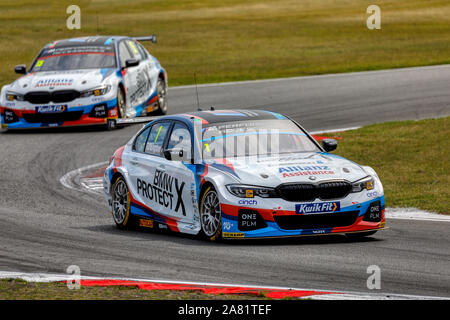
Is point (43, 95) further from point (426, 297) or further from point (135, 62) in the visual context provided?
point (426, 297)

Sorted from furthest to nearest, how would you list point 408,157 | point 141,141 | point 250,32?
point 250,32 < point 408,157 < point 141,141

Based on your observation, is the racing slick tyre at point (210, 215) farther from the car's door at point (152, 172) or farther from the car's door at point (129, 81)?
the car's door at point (129, 81)

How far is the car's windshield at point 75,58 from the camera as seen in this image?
67.2 feet

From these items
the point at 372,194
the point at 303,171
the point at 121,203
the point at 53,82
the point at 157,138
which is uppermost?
the point at 53,82

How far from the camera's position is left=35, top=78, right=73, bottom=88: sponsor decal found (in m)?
19.6

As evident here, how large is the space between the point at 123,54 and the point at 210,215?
1144 centimetres

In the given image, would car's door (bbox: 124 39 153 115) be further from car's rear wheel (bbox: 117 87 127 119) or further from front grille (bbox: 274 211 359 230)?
front grille (bbox: 274 211 359 230)

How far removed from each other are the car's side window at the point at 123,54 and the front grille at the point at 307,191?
37.2 feet

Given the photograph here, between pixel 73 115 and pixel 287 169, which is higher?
pixel 287 169

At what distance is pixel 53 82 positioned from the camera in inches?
776

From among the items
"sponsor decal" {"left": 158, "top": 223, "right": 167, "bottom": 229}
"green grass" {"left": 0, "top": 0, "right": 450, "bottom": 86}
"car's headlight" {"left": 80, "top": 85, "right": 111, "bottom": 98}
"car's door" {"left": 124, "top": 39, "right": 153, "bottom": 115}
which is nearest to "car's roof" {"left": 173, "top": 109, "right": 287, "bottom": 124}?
"sponsor decal" {"left": 158, "top": 223, "right": 167, "bottom": 229}

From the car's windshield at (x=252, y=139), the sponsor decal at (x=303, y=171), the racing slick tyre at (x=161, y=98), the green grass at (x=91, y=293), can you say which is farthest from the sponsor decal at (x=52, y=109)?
the green grass at (x=91, y=293)

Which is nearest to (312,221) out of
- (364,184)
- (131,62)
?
(364,184)

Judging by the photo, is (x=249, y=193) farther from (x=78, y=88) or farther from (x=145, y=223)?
(x=78, y=88)
